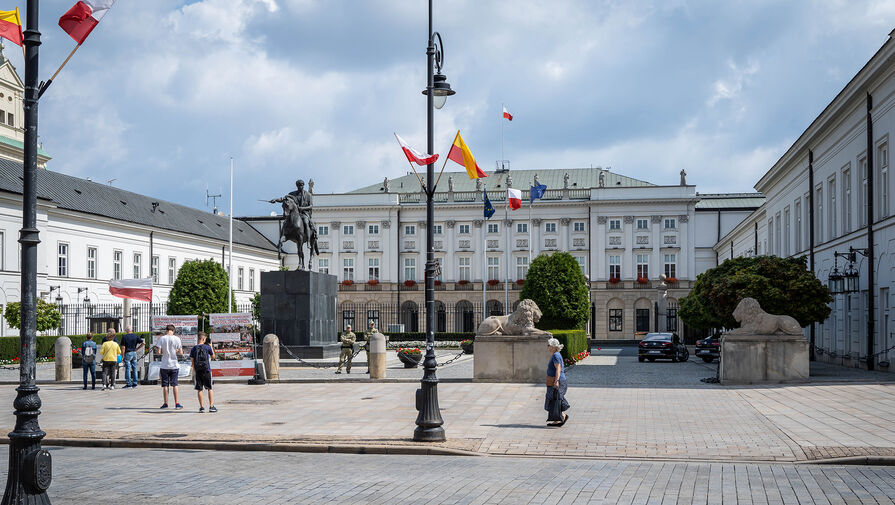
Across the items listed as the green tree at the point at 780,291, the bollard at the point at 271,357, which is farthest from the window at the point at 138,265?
the green tree at the point at 780,291

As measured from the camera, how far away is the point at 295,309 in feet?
108

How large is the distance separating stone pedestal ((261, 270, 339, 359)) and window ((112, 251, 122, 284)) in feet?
125

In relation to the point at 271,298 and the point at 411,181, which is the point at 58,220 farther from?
the point at 411,181

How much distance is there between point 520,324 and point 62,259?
44.5 metres

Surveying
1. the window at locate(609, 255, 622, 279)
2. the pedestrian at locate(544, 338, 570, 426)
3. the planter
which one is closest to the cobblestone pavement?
the pedestrian at locate(544, 338, 570, 426)

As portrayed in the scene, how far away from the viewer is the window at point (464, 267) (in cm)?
9438

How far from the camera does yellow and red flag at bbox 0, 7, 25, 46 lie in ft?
32.0

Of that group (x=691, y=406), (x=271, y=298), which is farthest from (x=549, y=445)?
(x=271, y=298)

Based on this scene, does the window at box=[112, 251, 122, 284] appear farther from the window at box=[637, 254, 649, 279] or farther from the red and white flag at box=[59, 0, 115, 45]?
the red and white flag at box=[59, 0, 115, 45]

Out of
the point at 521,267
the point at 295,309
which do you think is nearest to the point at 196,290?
the point at 295,309

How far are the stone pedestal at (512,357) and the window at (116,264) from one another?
47.7 metres

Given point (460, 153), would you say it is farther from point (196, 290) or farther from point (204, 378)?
point (196, 290)

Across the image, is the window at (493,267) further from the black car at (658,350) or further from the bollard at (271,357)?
the bollard at (271,357)

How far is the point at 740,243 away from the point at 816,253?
37.6 metres
